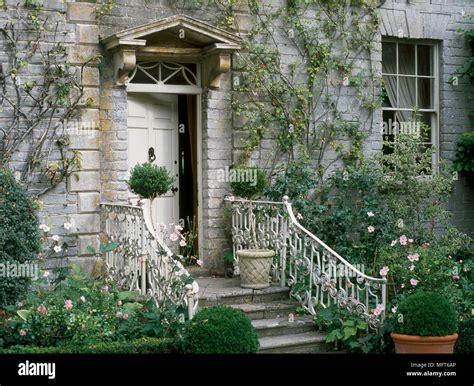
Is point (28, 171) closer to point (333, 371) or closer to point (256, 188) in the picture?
point (256, 188)

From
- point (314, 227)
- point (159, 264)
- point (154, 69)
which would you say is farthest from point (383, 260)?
point (154, 69)

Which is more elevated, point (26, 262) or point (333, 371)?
point (26, 262)

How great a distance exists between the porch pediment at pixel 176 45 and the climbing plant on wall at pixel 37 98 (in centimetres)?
59

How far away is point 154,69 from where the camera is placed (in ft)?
35.8

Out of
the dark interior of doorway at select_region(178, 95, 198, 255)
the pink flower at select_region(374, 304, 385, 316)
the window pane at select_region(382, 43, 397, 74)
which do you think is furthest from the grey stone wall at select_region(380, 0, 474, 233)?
the pink flower at select_region(374, 304, 385, 316)

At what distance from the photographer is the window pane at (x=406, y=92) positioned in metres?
12.8

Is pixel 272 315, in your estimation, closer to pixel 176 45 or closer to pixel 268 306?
pixel 268 306

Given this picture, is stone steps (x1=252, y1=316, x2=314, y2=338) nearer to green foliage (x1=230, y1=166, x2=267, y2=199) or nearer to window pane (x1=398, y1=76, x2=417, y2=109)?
green foliage (x1=230, y1=166, x2=267, y2=199)

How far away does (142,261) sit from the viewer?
30.1 feet

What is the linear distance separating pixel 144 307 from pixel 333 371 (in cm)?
227

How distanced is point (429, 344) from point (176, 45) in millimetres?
4948

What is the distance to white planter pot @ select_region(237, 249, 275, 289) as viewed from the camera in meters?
9.77

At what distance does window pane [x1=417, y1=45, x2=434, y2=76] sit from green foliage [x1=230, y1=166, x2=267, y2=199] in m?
3.82

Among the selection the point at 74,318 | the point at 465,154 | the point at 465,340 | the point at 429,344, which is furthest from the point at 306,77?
the point at 74,318
